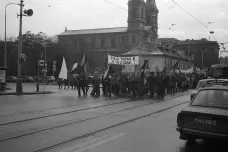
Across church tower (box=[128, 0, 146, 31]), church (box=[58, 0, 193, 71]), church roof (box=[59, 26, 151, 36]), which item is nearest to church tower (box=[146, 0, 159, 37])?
church (box=[58, 0, 193, 71])

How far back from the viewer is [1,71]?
27.3 meters

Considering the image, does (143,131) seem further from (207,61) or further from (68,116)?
(207,61)

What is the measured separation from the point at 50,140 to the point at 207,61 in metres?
95.7

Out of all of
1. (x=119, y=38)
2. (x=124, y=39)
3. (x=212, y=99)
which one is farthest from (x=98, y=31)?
(x=212, y=99)

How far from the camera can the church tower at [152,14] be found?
106438 millimetres

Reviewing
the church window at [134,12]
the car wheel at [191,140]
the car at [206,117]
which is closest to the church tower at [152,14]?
the church window at [134,12]

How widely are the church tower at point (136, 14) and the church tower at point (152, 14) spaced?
9.49m

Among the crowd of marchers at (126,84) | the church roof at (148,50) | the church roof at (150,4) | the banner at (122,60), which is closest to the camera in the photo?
the crowd of marchers at (126,84)

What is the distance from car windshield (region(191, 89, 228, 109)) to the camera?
24.8ft

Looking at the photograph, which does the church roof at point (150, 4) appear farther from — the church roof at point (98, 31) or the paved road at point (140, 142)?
the paved road at point (140, 142)

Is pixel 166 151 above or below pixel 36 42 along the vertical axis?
below

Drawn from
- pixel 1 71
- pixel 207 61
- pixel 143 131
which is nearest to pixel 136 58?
pixel 1 71

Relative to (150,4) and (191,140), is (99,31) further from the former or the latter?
(191,140)

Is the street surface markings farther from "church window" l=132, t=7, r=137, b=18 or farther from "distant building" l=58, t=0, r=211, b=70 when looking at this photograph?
"church window" l=132, t=7, r=137, b=18
